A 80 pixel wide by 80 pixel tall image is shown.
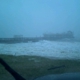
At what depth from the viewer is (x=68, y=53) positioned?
290cm

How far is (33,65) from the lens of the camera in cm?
250

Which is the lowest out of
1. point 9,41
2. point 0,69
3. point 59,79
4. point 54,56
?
point 59,79

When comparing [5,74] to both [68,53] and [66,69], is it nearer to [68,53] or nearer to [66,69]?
[66,69]

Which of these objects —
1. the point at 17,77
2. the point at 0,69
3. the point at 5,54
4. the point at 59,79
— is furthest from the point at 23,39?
the point at 59,79

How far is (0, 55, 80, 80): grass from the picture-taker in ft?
7.11

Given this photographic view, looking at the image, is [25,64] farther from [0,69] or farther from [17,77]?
[17,77]

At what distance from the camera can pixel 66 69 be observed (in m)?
2.13

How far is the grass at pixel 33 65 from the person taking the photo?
2.17 metres

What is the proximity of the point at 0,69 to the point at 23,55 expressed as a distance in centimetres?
62

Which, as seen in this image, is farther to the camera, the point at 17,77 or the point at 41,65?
the point at 41,65

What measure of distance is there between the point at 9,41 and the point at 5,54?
0.30 metres

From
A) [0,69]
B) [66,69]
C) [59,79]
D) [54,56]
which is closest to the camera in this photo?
[59,79]

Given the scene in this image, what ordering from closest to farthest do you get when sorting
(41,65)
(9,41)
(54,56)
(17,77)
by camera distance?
(17,77)
(41,65)
(9,41)
(54,56)

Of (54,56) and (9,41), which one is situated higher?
(9,41)
